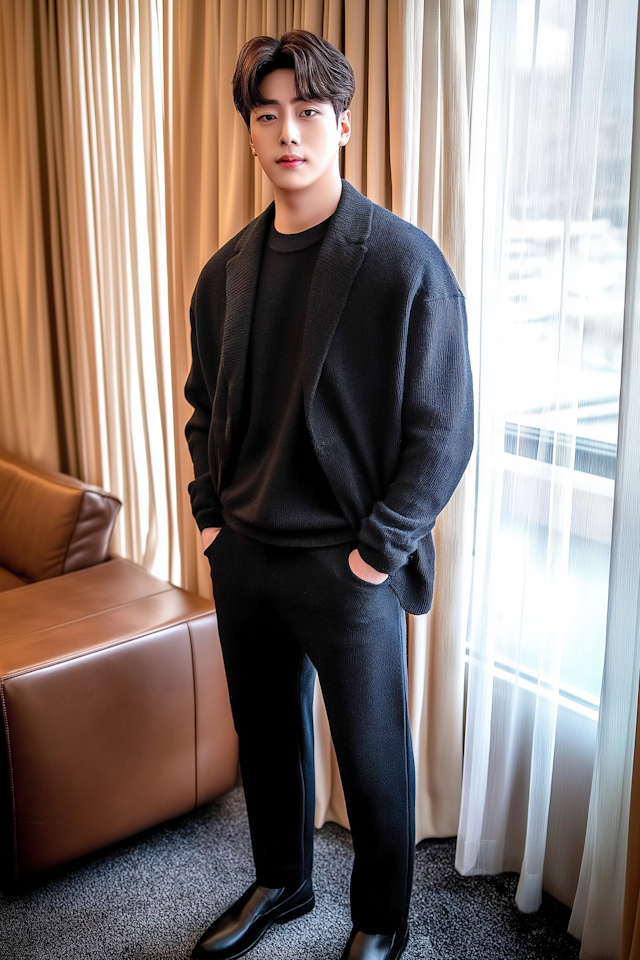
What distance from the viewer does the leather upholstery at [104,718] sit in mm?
1716

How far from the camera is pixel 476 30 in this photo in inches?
60.2

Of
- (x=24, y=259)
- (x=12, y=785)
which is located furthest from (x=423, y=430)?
(x=24, y=259)

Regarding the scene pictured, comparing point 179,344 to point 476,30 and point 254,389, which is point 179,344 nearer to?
point 254,389


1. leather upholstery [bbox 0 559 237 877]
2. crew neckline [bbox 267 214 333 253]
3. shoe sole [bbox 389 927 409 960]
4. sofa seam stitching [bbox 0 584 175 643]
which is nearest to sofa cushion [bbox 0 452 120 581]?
leather upholstery [bbox 0 559 237 877]

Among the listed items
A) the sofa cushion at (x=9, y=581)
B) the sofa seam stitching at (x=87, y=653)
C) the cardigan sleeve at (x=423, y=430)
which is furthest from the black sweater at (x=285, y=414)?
the sofa cushion at (x=9, y=581)

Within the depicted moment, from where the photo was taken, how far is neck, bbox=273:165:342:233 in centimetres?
131

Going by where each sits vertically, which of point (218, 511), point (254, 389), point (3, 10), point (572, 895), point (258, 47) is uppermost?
point (3, 10)

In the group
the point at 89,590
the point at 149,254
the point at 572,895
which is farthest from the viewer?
the point at 149,254

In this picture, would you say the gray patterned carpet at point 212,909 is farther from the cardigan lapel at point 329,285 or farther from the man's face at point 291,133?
the man's face at point 291,133

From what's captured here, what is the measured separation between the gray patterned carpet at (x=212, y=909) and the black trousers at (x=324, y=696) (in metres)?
0.20

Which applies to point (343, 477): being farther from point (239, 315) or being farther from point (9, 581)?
point (9, 581)

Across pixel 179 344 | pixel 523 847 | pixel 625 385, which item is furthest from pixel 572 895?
pixel 179 344

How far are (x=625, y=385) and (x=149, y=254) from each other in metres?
1.57

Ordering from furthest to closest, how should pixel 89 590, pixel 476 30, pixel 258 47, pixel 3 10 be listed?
1. pixel 3 10
2. pixel 89 590
3. pixel 476 30
4. pixel 258 47
